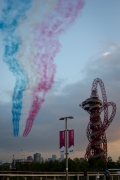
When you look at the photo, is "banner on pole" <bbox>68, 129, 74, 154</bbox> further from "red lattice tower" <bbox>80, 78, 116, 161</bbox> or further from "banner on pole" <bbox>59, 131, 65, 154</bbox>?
"red lattice tower" <bbox>80, 78, 116, 161</bbox>

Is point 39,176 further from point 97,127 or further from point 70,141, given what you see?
point 97,127

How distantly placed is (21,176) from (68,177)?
5.79 metres

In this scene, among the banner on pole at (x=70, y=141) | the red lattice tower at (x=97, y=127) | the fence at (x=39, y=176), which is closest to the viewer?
the fence at (x=39, y=176)

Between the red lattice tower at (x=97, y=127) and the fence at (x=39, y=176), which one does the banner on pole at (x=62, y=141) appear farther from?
the red lattice tower at (x=97, y=127)

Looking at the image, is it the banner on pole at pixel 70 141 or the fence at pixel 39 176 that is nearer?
the fence at pixel 39 176

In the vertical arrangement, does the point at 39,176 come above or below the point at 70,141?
below

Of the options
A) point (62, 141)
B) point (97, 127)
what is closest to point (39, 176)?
point (62, 141)

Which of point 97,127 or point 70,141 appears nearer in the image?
point 70,141

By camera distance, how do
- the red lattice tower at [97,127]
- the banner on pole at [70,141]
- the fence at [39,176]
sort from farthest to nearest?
1. the red lattice tower at [97,127]
2. the banner on pole at [70,141]
3. the fence at [39,176]

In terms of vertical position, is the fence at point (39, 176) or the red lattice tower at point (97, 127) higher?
the red lattice tower at point (97, 127)

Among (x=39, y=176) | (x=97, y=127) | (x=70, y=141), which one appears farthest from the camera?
(x=97, y=127)

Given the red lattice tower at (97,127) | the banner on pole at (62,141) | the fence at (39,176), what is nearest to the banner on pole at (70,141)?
the banner on pole at (62,141)

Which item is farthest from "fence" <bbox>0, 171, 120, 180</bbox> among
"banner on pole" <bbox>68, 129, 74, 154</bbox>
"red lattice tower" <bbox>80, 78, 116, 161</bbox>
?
"red lattice tower" <bbox>80, 78, 116, 161</bbox>

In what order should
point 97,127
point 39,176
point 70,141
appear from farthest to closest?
point 97,127 < point 70,141 < point 39,176
